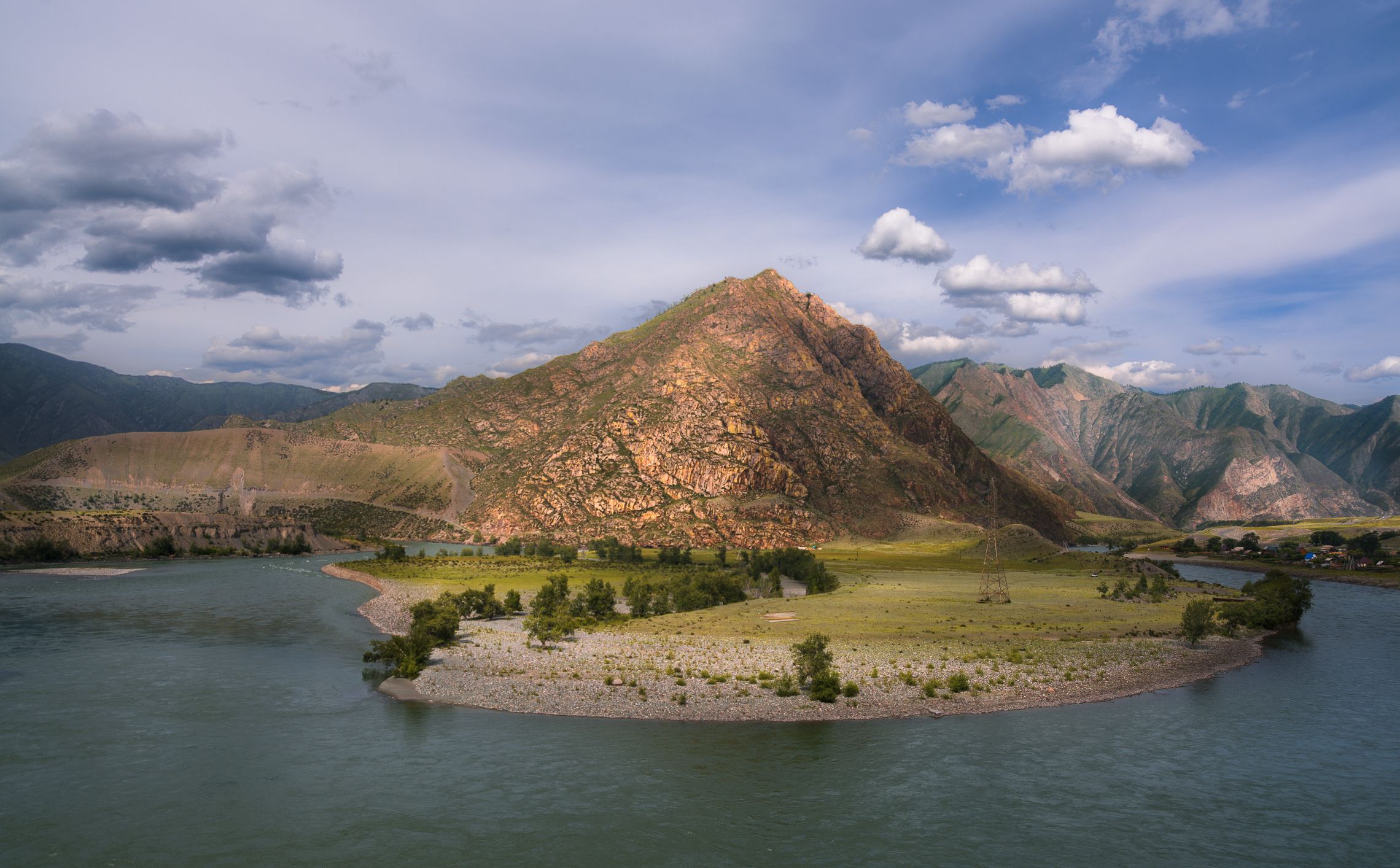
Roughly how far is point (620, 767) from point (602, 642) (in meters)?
33.9

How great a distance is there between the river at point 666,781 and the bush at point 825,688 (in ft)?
11.1

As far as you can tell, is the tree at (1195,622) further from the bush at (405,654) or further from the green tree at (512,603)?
the green tree at (512,603)

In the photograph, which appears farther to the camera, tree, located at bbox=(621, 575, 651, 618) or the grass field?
tree, located at bbox=(621, 575, 651, 618)

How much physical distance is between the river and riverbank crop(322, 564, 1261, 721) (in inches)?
85.1

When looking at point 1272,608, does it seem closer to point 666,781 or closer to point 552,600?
point 552,600

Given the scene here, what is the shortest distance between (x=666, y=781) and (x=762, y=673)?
20.3 meters

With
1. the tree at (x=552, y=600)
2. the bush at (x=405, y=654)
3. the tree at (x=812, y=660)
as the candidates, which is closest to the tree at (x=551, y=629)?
the tree at (x=552, y=600)

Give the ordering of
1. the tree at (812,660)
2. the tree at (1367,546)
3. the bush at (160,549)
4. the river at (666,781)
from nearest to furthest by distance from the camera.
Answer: the river at (666,781), the tree at (812,660), the bush at (160,549), the tree at (1367,546)

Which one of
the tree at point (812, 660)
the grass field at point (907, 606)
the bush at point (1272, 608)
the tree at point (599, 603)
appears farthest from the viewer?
the tree at point (599, 603)

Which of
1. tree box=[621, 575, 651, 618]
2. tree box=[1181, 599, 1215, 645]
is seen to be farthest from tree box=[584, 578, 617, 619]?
tree box=[1181, 599, 1215, 645]

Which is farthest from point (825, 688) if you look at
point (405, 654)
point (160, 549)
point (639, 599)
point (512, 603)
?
point (160, 549)

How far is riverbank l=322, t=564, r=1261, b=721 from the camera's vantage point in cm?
4869

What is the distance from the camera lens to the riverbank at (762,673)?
4869 cm

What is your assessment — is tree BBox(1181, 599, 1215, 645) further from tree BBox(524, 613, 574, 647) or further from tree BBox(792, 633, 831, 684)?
tree BBox(524, 613, 574, 647)
